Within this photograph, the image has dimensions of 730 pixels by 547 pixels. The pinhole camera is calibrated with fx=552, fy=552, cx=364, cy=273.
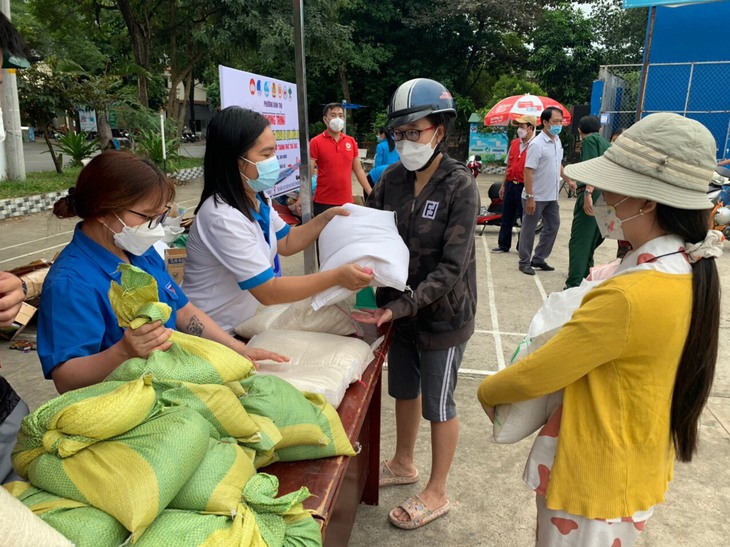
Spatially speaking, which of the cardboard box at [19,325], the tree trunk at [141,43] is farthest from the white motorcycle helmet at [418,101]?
the tree trunk at [141,43]

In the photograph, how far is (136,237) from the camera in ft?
4.95

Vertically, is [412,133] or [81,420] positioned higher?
[412,133]

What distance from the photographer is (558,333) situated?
1341 millimetres

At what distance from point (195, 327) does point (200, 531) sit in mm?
938

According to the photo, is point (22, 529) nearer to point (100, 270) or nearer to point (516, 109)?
point (100, 270)

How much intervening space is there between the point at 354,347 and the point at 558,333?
75 centimetres

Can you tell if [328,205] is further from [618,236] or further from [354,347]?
[618,236]

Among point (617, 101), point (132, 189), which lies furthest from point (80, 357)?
point (617, 101)

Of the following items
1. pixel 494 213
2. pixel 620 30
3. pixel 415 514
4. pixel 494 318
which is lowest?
pixel 494 318

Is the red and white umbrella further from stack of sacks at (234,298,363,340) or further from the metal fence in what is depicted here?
stack of sacks at (234,298,363,340)

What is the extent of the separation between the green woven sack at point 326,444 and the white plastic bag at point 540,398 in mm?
441

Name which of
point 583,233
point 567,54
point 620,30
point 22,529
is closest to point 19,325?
point 22,529

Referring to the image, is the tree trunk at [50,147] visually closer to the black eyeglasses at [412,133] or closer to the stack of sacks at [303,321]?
the stack of sacks at [303,321]

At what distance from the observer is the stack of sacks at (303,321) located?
2053mm
